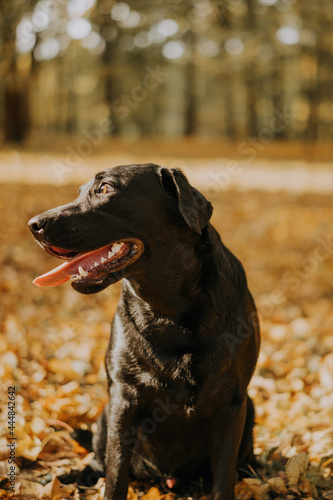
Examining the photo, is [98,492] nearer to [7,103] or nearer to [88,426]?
[88,426]

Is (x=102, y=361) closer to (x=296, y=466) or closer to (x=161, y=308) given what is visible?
(x=296, y=466)

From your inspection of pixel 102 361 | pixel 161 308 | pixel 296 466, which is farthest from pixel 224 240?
pixel 161 308

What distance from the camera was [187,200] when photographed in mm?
2414

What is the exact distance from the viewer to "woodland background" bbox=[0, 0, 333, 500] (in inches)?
127

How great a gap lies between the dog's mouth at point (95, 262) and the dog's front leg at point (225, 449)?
0.91 m

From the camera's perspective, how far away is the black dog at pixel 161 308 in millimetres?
2420

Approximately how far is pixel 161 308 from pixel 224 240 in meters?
5.86

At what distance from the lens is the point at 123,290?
2.68m

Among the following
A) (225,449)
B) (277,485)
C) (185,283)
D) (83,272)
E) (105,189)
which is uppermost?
(105,189)

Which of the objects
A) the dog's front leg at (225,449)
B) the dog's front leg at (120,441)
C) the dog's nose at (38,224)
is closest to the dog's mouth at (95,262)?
the dog's nose at (38,224)

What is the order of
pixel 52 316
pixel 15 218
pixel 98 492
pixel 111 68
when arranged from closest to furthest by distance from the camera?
pixel 98 492 < pixel 52 316 < pixel 15 218 < pixel 111 68

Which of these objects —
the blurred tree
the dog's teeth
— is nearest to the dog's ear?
the dog's teeth

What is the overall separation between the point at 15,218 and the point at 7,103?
9.92 m

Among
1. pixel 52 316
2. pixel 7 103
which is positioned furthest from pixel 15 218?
pixel 7 103
